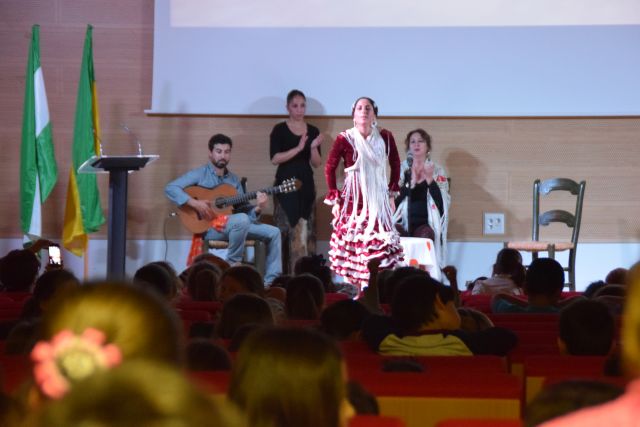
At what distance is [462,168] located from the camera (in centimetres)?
923

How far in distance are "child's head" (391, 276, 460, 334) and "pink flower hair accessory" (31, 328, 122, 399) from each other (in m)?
2.12

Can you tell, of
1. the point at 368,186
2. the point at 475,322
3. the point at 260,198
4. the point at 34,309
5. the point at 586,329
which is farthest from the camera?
the point at 260,198

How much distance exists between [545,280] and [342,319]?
1.18 m

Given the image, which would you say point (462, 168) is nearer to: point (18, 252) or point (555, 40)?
point (555, 40)

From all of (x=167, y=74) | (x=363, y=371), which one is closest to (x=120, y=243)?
(x=167, y=74)

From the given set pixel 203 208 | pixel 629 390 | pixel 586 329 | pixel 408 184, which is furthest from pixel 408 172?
pixel 629 390

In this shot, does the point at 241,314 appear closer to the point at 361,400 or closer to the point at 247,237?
the point at 361,400

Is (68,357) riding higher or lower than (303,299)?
higher

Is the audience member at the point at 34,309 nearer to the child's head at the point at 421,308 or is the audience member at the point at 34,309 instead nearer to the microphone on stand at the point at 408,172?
the child's head at the point at 421,308

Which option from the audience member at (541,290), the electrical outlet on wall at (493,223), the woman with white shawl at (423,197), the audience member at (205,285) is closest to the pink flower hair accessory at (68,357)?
the audience member at (541,290)

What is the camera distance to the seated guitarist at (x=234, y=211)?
26.0 feet

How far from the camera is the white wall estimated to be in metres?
9.11

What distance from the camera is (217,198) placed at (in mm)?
8227

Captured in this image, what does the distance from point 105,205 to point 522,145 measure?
3.65m
